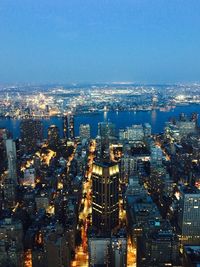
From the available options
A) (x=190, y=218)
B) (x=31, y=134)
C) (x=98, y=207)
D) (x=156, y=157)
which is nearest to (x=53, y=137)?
(x=31, y=134)

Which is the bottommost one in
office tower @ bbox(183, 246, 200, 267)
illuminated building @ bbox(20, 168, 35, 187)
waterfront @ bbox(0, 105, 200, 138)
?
illuminated building @ bbox(20, 168, 35, 187)

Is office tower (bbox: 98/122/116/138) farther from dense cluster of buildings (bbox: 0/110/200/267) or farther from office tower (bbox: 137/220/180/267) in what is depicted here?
office tower (bbox: 137/220/180/267)

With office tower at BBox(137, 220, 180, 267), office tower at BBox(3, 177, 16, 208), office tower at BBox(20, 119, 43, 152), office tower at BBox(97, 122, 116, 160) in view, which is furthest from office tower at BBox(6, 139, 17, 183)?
office tower at BBox(137, 220, 180, 267)

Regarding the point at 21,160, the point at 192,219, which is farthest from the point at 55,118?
the point at 192,219

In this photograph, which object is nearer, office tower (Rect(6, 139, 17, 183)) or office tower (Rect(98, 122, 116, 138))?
office tower (Rect(6, 139, 17, 183))

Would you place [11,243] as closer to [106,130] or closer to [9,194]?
[9,194]

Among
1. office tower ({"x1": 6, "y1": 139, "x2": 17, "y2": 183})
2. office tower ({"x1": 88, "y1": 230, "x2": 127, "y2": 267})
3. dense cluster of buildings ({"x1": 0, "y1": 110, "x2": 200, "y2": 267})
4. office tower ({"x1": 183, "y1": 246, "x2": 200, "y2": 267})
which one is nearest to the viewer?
office tower ({"x1": 183, "y1": 246, "x2": 200, "y2": 267})
